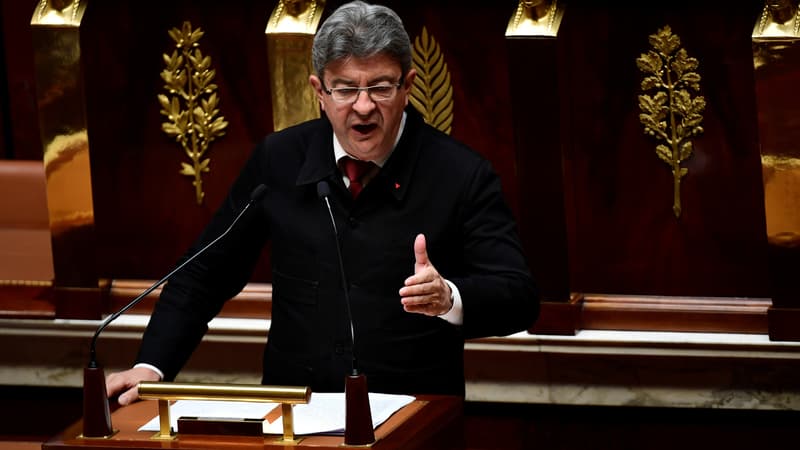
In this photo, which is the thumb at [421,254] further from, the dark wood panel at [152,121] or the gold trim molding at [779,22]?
the dark wood panel at [152,121]

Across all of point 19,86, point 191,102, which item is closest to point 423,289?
point 191,102

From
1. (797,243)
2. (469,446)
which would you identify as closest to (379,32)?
(797,243)

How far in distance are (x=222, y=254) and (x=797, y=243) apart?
1.20m

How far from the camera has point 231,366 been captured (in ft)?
11.3

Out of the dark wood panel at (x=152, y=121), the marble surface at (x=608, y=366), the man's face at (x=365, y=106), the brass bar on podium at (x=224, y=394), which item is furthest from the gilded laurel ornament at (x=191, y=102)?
the brass bar on podium at (x=224, y=394)

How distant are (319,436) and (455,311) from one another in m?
0.35

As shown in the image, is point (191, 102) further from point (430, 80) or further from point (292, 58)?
point (430, 80)

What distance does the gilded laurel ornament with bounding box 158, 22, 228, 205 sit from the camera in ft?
11.1

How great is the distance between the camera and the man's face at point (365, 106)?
2285mm

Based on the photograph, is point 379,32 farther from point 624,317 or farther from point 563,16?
point 624,317

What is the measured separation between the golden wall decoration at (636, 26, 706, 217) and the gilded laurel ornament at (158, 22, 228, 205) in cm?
95

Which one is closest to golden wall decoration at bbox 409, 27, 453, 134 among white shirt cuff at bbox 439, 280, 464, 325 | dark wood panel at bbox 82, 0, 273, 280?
dark wood panel at bbox 82, 0, 273, 280

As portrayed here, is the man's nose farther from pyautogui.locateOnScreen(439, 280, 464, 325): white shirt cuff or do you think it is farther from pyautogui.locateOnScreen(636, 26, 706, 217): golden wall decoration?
pyautogui.locateOnScreen(636, 26, 706, 217): golden wall decoration

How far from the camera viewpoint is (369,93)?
2293mm
